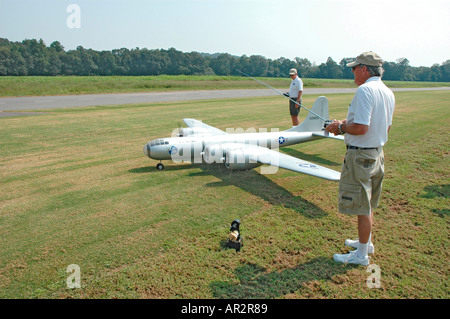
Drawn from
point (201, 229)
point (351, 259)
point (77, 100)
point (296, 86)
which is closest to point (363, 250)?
point (351, 259)

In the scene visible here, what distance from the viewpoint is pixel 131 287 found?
5.01 metres

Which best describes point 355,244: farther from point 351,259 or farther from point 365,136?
point 365,136

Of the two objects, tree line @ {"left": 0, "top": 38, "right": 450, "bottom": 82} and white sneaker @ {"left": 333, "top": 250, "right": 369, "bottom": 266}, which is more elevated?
tree line @ {"left": 0, "top": 38, "right": 450, "bottom": 82}

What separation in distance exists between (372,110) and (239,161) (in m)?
6.07

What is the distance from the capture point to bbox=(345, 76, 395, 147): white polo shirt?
4621 millimetres

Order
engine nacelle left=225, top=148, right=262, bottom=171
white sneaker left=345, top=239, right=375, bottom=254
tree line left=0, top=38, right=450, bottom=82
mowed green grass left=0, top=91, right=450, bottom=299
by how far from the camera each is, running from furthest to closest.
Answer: tree line left=0, top=38, right=450, bottom=82 < engine nacelle left=225, top=148, right=262, bottom=171 < white sneaker left=345, top=239, right=375, bottom=254 < mowed green grass left=0, top=91, right=450, bottom=299

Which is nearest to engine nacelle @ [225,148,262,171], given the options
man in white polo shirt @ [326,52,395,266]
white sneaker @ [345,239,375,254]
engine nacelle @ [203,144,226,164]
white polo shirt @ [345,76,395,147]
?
engine nacelle @ [203,144,226,164]

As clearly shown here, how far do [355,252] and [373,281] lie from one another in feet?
2.07

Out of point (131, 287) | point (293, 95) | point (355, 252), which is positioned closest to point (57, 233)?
point (131, 287)

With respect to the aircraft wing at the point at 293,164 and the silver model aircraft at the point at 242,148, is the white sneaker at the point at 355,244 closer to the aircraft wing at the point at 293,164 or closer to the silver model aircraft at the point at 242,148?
the aircraft wing at the point at 293,164

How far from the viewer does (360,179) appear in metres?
4.98

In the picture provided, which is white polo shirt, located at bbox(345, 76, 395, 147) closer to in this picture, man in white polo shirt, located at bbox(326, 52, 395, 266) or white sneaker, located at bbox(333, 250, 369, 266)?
man in white polo shirt, located at bbox(326, 52, 395, 266)

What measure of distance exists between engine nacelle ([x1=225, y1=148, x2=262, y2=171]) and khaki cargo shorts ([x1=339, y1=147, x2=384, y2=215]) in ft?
17.9

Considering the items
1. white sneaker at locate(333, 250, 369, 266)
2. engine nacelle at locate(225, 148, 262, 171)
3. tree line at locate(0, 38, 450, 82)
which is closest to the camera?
white sneaker at locate(333, 250, 369, 266)
